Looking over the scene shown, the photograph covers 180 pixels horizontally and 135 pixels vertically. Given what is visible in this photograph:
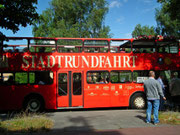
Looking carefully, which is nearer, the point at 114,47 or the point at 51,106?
the point at 51,106

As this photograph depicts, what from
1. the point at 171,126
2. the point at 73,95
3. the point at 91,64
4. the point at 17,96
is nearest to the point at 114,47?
the point at 91,64

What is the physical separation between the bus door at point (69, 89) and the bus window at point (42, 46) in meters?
1.47

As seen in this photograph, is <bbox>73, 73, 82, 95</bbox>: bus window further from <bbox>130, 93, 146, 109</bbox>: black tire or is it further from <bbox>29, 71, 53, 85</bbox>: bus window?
<bbox>130, 93, 146, 109</bbox>: black tire

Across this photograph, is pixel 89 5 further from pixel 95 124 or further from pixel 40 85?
pixel 95 124

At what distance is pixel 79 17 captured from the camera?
31.7m

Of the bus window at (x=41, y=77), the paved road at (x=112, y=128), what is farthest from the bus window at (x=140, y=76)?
the bus window at (x=41, y=77)

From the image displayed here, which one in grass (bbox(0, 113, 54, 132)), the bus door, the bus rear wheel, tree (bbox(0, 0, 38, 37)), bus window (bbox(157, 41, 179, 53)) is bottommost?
grass (bbox(0, 113, 54, 132))

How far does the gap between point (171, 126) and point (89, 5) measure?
28880mm

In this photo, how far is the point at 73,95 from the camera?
9820 mm

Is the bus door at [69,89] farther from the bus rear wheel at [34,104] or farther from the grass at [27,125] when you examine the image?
the grass at [27,125]

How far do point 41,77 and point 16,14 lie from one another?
12.6 ft

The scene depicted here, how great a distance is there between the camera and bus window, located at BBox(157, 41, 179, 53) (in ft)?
34.8

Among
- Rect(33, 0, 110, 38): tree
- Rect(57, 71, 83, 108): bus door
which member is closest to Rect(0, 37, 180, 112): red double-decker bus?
Rect(57, 71, 83, 108): bus door

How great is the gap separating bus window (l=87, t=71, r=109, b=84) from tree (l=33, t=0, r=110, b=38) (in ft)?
66.7
